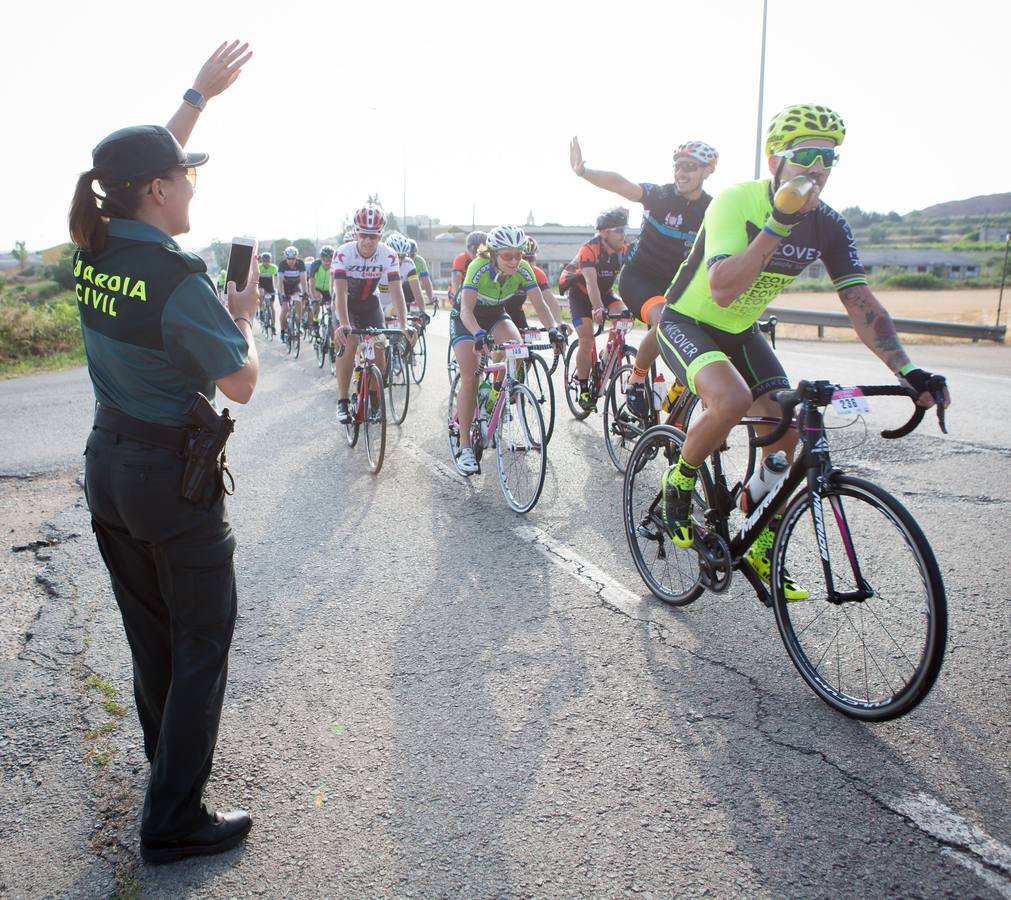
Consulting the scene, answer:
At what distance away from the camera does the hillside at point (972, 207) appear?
17312cm

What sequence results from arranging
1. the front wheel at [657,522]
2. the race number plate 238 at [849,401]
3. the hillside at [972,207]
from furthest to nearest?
the hillside at [972,207] → the front wheel at [657,522] → the race number plate 238 at [849,401]

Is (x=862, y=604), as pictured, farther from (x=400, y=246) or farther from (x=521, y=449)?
(x=400, y=246)

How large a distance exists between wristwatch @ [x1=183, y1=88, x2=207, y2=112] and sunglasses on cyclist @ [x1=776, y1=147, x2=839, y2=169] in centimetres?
238

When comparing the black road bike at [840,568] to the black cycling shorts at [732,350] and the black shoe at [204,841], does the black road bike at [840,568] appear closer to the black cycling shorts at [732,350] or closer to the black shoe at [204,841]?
the black cycling shorts at [732,350]

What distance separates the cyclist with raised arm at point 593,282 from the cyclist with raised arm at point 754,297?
4252mm

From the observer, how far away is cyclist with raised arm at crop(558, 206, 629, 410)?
339 inches

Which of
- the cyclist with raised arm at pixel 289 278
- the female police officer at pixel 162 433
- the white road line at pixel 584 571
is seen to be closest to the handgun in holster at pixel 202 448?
the female police officer at pixel 162 433

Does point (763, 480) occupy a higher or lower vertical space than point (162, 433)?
lower

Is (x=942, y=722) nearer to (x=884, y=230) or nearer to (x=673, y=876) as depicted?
(x=673, y=876)

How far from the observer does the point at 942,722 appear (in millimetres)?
3156

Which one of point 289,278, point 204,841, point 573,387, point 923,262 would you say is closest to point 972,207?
point 923,262

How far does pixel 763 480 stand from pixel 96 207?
282 centimetres

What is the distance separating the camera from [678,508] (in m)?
4.12

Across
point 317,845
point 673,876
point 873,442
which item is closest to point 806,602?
point 673,876
